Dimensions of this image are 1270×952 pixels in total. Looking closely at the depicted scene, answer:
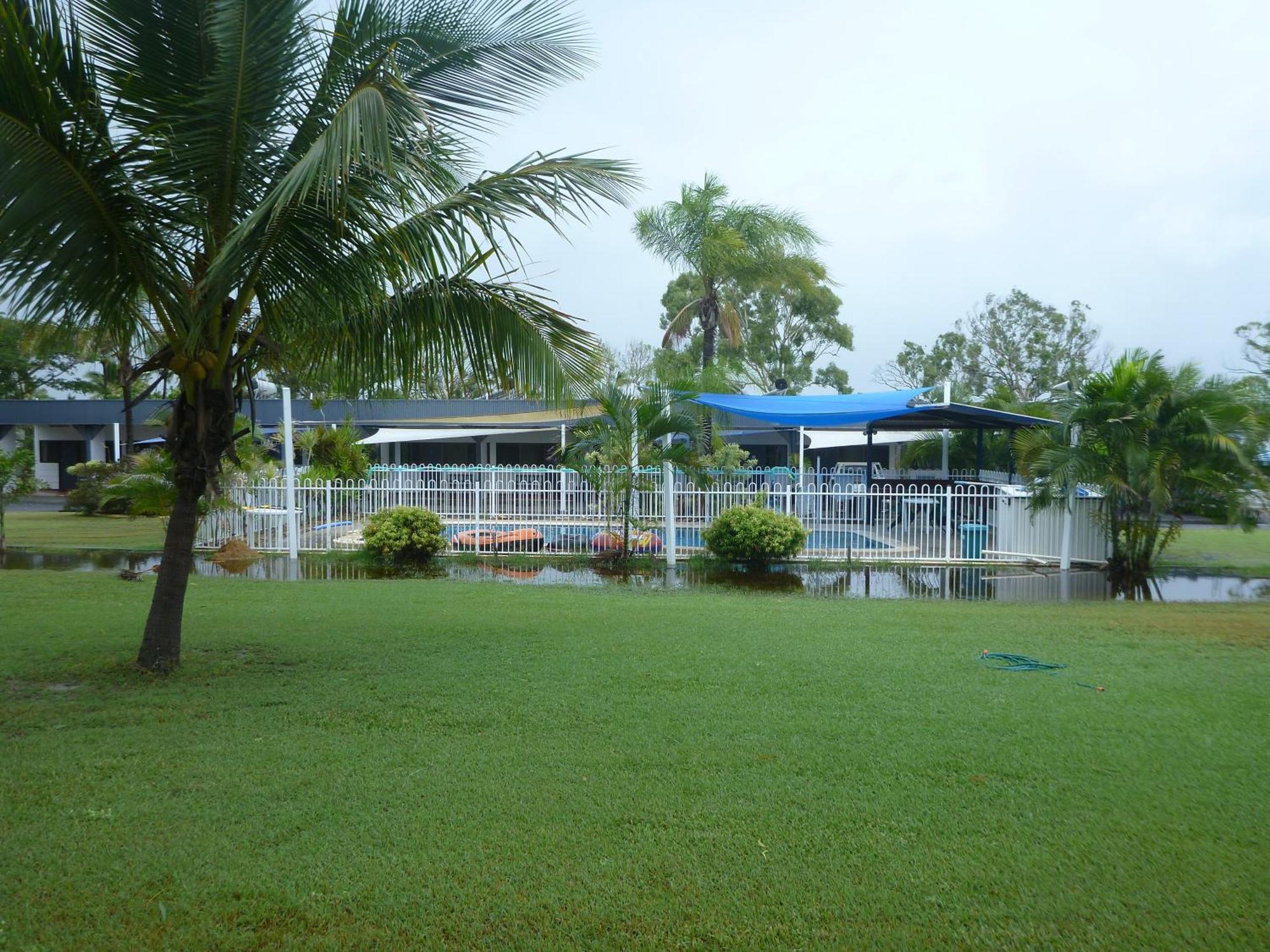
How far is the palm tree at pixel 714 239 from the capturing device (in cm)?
2156

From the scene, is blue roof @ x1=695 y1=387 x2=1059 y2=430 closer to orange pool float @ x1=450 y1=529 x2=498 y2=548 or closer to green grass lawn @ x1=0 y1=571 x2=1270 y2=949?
orange pool float @ x1=450 y1=529 x2=498 y2=548

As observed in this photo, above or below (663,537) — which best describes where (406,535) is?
above

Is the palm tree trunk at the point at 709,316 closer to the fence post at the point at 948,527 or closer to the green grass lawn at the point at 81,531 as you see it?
the fence post at the point at 948,527

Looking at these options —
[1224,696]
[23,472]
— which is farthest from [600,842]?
[23,472]

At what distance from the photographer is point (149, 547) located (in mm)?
15594

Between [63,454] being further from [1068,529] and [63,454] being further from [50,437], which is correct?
[1068,529]

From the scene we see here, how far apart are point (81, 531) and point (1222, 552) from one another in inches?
841

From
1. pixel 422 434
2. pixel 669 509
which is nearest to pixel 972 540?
pixel 669 509

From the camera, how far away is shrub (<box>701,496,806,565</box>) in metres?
13.6

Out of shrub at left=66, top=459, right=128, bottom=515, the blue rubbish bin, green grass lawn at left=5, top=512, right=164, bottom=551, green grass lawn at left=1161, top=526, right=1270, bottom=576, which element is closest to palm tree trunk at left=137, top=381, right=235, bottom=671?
green grass lawn at left=5, top=512, right=164, bottom=551

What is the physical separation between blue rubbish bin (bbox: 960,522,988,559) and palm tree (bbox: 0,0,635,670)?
1046cm

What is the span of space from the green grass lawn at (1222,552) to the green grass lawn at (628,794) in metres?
7.53

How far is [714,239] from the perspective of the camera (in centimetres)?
2123

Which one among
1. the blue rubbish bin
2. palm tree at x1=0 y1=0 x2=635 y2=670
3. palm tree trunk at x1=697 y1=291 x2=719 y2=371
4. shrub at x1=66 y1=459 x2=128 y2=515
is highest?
palm tree trunk at x1=697 y1=291 x2=719 y2=371
